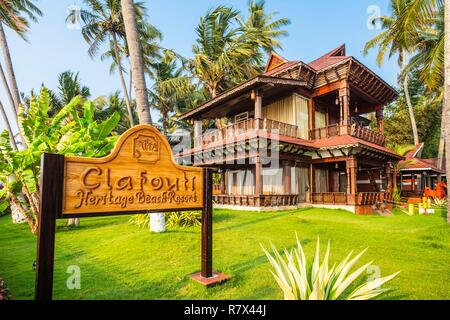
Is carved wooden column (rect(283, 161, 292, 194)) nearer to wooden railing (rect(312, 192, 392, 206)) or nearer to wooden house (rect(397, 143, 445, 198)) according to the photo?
wooden railing (rect(312, 192, 392, 206))

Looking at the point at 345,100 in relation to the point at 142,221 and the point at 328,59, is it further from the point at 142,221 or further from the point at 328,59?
the point at 142,221

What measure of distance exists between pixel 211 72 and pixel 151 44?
8.51 metres

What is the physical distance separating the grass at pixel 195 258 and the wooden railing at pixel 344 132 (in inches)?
268

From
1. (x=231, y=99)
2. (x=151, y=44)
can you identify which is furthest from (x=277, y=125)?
(x=151, y=44)

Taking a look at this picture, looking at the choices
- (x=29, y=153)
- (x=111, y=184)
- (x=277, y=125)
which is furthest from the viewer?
(x=277, y=125)

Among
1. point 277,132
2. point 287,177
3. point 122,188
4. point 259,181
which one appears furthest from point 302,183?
point 122,188

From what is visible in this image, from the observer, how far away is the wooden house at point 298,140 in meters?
12.8

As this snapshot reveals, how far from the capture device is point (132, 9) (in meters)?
7.40

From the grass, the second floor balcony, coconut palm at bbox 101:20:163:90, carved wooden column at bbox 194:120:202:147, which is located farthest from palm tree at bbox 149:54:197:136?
the grass

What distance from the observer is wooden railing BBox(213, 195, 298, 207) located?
12.3 m

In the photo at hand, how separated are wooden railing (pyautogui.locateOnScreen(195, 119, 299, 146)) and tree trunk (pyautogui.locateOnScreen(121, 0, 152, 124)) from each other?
6.67m

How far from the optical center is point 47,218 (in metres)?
2.52

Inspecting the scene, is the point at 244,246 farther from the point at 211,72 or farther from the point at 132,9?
the point at 211,72
